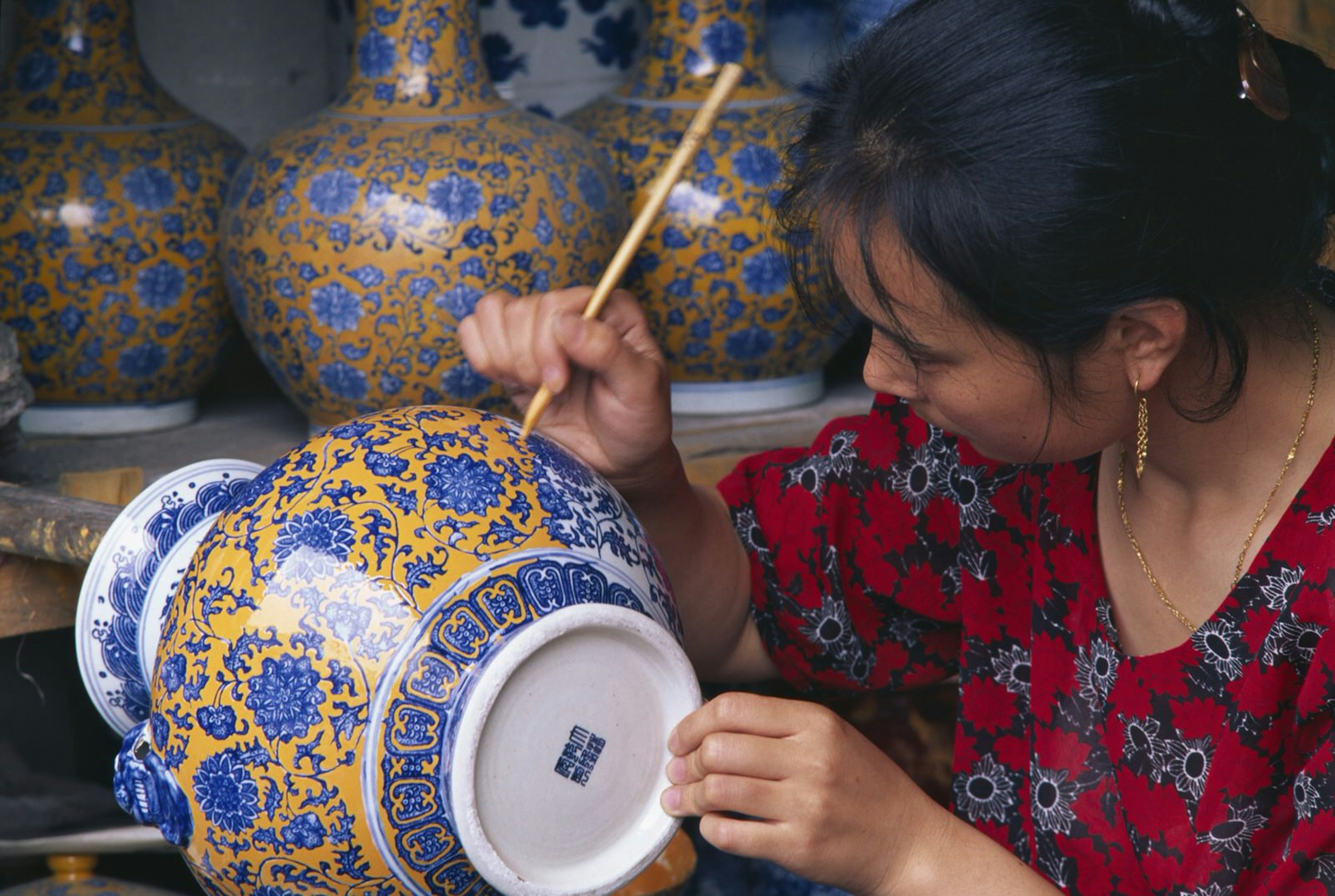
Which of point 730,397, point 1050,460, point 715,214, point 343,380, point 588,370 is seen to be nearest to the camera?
point 1050,460

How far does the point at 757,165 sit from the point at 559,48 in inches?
17.9

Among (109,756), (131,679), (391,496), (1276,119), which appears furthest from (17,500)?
(1276,119)

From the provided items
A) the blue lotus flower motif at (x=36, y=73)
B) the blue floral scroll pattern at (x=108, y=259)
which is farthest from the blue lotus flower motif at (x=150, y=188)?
the blue lotus flower motif at (x=36, y=73)

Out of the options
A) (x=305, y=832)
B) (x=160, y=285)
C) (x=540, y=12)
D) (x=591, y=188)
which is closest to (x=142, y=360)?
(x=160, y=285)

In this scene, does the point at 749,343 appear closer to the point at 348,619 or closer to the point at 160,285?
the point at 160,285

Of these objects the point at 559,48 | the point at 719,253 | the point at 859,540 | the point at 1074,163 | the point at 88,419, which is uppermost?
the point at 1074,163

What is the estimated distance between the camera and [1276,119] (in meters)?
0.90

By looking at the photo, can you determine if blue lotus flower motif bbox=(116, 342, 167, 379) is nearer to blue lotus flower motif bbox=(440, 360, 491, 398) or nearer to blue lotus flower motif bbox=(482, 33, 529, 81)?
blue lotus flower motif bbox=(440, 360, 491, 398)

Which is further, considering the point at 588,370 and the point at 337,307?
the point at 337,307

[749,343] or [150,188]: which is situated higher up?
[150,188]

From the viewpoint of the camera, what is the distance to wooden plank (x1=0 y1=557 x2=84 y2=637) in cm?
121

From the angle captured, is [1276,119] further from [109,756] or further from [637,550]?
[109,756]

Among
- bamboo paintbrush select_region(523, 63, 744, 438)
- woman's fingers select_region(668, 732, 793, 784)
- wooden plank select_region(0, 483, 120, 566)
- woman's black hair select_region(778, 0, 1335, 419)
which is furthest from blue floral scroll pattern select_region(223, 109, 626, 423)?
woman's fingers select_region(668, 732, 793, 784)

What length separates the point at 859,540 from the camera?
1325 mm
